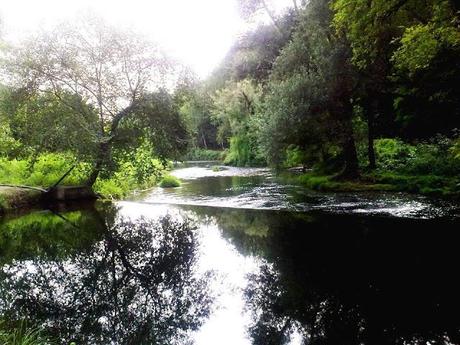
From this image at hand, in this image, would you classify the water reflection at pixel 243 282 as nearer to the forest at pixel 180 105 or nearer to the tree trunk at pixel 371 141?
the forest at pixel 180 105

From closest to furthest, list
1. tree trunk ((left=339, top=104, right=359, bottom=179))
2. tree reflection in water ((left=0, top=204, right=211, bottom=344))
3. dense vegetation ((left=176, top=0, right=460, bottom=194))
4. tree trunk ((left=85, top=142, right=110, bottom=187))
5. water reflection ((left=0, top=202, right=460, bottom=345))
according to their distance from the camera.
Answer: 1. water reflection ((left=0, top=202, right=460, bottom=345))
2. tree reflection in water ((left=0, top=204, right=211, bottom=344))
3. dense vegetation ((left=176, top=0, right=460, bottom=194))
4. tree trunk ((left=339, top=104, right=359, bottom=179))
5. tree trunk ((left=85, top=142, right=110, bottom=187))

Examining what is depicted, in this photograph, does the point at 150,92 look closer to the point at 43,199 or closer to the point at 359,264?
the point at 43,199

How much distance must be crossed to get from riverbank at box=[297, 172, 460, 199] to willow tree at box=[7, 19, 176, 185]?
1089cm

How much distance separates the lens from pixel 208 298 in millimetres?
6949

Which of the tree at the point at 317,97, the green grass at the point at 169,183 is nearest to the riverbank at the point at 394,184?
the tree at the point at 317,97

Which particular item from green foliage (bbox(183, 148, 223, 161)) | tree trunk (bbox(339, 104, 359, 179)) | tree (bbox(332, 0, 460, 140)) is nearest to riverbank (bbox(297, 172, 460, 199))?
tree trunk (bbox(339, 104, 359, 179))

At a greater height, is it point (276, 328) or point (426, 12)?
point (426, 12)

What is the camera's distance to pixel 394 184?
1867cm

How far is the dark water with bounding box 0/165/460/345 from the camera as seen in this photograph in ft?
18.5

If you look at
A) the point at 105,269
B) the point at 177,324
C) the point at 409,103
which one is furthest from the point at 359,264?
the point at 409,103

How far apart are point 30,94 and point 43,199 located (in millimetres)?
5846

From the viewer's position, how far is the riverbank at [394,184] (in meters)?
16.2

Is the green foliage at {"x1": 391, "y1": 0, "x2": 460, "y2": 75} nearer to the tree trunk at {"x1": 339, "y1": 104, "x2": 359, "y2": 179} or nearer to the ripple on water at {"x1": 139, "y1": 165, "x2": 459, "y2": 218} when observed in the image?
the ripple on water at {"x1": 139, "y1": 165, "x2": 459, "y2": 218}

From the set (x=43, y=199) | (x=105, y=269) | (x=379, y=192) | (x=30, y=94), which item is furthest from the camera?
(x=43, y=199)
